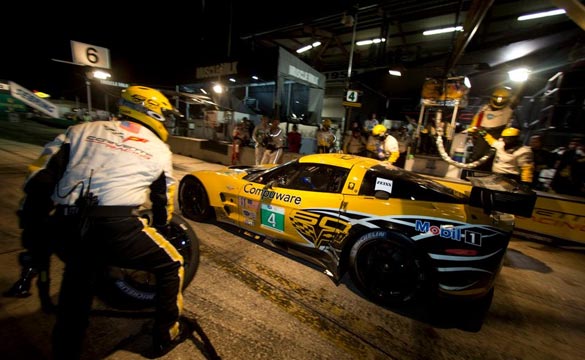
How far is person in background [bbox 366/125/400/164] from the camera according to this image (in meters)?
6.25

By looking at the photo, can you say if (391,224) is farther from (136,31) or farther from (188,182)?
(136,31)

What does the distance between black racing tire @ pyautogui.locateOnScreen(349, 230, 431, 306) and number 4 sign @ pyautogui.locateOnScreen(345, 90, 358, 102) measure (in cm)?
654

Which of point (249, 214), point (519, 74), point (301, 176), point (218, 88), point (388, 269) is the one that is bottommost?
point (388, 269)

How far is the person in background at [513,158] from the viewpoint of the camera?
456 cm

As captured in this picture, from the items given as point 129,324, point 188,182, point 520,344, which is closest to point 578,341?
point 520,344

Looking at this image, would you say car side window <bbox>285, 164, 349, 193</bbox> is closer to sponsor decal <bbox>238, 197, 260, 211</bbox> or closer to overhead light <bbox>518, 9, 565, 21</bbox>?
sponsor decal <bbox>238, 197, 260, 211</bbox>

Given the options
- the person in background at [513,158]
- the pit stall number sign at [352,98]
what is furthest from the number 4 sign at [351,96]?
the person in background at [513,158]

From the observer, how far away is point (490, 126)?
638 cm

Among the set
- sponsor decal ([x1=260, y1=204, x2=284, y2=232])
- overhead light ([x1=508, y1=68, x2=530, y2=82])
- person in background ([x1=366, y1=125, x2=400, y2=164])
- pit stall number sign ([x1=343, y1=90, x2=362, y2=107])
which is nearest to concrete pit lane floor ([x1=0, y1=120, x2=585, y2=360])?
sponsor decal ([x1=260, y1=204, x2=284, y2=232])

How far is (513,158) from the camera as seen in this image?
4.69 m

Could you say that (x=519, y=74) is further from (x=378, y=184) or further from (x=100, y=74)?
(x=100, y=74)

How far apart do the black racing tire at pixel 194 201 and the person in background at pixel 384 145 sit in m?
4.61

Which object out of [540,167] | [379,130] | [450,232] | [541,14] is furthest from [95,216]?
[541,14]

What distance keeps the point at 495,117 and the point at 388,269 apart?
20.6ft
